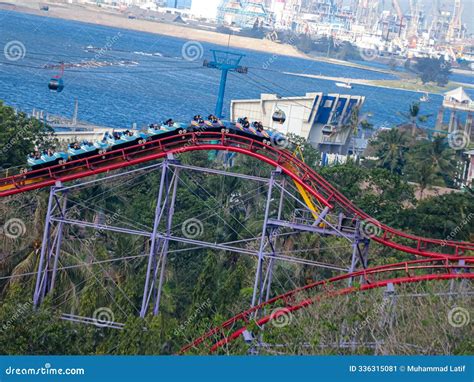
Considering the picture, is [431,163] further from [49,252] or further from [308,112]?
[49,252]

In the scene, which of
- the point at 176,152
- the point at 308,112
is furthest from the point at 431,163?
the point at 176,152

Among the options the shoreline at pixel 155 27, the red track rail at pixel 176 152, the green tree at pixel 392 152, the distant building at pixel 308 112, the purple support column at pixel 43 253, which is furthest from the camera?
the shoreline at pixel 155 27

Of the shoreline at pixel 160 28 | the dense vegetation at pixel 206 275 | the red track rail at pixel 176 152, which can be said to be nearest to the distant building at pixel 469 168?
the dense vegetation at pixel 206 275

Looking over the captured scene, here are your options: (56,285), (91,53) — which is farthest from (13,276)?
(91,53)

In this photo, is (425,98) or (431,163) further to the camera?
(425,98)

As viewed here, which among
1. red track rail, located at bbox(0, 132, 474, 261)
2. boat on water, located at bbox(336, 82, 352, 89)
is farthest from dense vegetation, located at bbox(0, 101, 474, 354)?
boat on water, located at bbox(336, 82, 352, 89)

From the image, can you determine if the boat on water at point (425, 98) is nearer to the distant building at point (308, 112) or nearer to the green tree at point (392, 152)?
the distant building at point (308, 112)

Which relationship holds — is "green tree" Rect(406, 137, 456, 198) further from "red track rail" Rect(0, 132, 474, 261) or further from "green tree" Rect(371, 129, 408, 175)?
"red track rail" Rect(0, 132, 474, 261)
